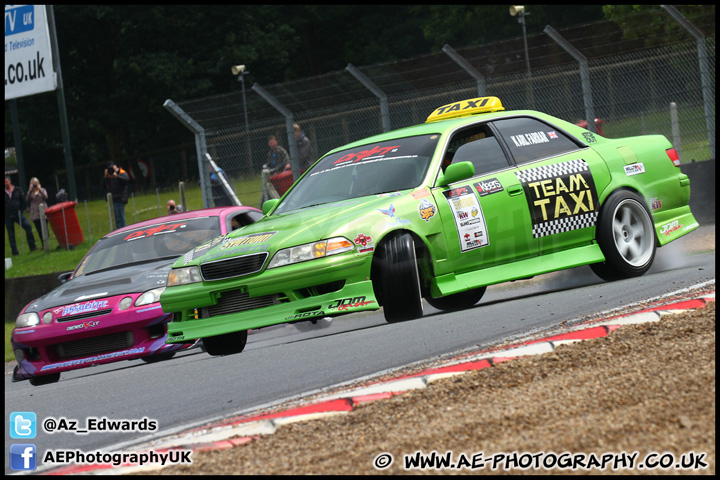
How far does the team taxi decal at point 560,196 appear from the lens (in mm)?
8102

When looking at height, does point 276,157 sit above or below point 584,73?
below

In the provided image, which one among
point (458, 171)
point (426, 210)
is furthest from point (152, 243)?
point (458, 171)

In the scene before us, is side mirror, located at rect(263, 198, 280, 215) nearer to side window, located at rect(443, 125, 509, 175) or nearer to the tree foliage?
side window, located at rect(443, 125, 509, 175)

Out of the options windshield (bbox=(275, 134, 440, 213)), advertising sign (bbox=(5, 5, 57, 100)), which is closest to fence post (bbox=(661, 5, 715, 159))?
windshield (bbox=(275, 134, 440, 213))

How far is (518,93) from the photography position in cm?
1446

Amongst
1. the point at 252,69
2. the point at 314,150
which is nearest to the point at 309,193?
the point at 314,150

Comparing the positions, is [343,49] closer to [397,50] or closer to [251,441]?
[397,50]

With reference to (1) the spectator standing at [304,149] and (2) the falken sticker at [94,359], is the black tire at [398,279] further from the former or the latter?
(1) the spectator standing at [304,149]

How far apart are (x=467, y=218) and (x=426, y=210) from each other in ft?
1.33

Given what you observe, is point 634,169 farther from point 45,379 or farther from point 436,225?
point 45,379

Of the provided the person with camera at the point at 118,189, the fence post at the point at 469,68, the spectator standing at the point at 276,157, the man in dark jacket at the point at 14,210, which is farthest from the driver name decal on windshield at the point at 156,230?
the man in dark jacket at the point at 14,210

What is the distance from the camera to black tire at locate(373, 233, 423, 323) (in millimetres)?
7012

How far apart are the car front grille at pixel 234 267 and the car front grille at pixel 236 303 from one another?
0.13m

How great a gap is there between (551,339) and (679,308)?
3.33ft
